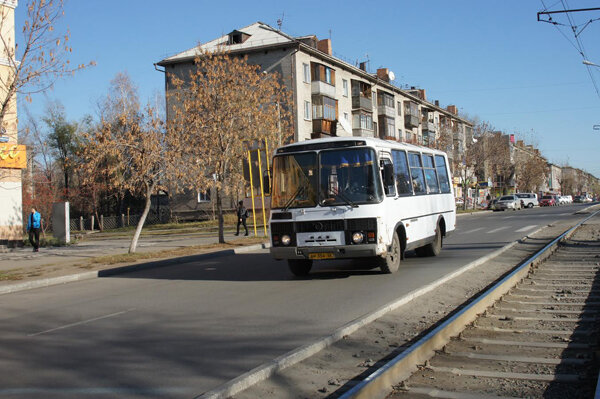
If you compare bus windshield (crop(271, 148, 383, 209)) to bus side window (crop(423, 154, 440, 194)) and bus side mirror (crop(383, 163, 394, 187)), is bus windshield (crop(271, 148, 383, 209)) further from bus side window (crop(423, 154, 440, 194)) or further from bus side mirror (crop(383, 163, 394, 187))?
bus side window (crop(423, 154, 440, 194))

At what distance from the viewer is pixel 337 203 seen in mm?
11234

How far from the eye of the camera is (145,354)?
20.5 feet

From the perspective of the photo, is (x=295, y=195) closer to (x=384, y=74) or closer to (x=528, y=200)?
(x=384, y=74)

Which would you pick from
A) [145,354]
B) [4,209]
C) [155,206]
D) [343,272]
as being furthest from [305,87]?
[145,354]

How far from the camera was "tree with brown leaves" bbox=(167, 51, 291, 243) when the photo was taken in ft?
67.1

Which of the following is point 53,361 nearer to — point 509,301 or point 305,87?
point 509,301

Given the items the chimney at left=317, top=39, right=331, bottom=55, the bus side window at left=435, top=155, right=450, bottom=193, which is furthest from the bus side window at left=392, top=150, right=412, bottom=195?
the chimney at left=317, top=39, right=331, bottom=55

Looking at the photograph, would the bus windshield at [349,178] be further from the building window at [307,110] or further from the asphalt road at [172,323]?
the building window at [307,110]

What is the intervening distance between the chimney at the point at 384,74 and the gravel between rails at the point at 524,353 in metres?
60.0

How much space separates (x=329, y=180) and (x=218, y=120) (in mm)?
12455

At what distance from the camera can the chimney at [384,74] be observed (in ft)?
222

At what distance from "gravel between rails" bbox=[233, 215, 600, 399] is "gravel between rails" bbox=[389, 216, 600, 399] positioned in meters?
0.51

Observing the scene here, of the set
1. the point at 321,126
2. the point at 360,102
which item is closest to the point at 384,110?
the point at 360,102

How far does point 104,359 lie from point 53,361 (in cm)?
53
